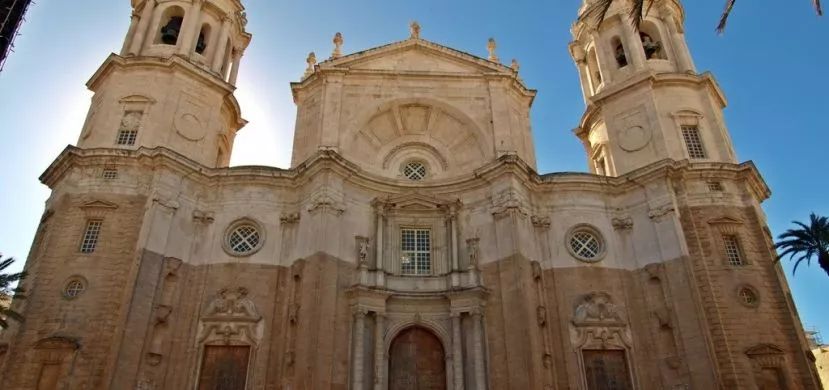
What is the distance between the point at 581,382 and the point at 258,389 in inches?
459

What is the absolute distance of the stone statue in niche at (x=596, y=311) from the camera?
22469 mm

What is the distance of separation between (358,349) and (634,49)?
2015cm

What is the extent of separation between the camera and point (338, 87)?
89.4 feet

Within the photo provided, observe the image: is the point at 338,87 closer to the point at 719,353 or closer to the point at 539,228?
the point at 539,228

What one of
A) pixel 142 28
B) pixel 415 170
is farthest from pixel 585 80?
pixel 142 28

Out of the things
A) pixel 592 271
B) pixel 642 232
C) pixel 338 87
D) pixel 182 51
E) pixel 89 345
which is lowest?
pixel 89 345

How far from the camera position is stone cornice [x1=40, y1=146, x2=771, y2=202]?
23.4 m

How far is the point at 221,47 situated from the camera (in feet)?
98.1

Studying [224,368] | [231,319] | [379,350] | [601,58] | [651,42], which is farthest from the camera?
[651,42]

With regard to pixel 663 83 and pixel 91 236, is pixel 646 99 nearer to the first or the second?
pixel 663 83

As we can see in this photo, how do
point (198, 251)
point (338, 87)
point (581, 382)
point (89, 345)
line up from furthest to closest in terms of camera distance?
1. point (338, 87)
2. point (198, 251)
3. point (581, 382)
4. point (89, 345)

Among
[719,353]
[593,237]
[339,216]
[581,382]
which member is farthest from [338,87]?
[719,353]

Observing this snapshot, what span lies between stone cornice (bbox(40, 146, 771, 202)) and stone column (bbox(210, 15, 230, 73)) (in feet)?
23.4

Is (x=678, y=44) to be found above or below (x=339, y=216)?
above
